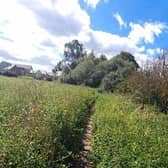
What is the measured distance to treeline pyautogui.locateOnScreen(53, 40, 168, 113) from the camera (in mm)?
28469

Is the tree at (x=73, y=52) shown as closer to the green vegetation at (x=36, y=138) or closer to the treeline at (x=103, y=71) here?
the treeline at (x=103, y=71)

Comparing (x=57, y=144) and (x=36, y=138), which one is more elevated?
(x=36, y=138)

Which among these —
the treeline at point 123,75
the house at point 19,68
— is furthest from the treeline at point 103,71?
the house at point 19,68

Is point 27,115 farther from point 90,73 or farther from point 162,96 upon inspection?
point 90,73

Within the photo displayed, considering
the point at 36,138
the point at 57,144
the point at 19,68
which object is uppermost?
the point at 19,68

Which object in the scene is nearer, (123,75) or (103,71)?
(123,75)

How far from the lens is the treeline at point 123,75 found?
93.4 ft

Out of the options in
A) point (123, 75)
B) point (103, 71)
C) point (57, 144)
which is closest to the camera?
point (57, 144)

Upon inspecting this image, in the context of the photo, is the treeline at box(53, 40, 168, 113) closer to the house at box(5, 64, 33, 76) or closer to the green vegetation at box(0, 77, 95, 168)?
the house at box(5, 64, 33, 76)

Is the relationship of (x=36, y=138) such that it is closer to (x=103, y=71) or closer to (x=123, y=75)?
(x=123, y=75)

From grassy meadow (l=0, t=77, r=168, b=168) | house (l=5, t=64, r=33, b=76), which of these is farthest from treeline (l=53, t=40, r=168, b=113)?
grassy meadow (l=0, t=77, r=168, b=168)

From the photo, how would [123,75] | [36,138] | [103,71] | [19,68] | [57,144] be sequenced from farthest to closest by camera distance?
[19,68] → [103,71] → [123,75] → [57,144] → [36,138]

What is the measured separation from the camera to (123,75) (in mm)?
52031

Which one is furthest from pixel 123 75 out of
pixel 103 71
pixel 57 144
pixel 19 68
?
pixel 19 68
